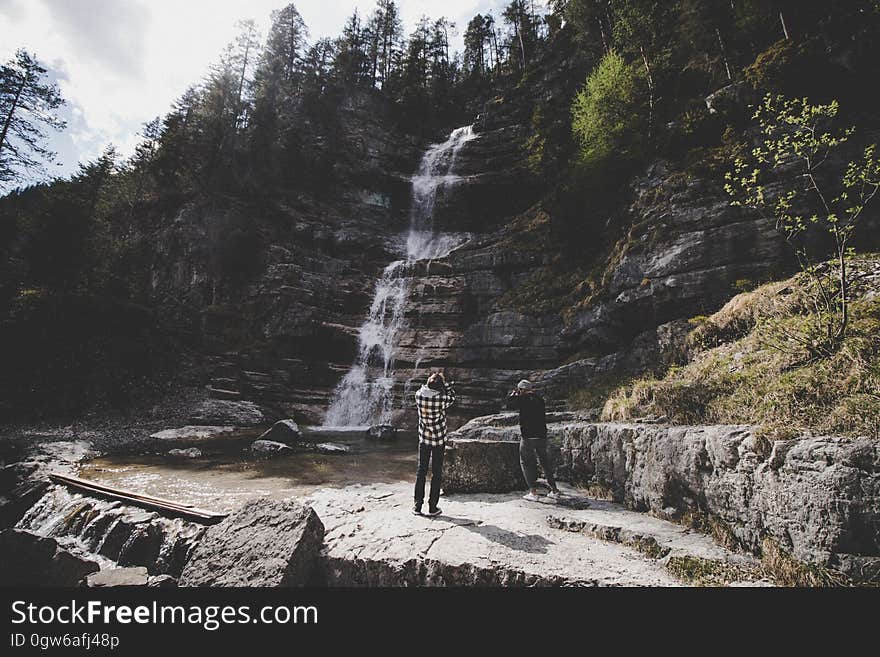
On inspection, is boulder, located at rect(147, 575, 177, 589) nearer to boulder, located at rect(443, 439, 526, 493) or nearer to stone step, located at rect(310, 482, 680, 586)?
stone step, located at rect(310, 482, 680, 586)

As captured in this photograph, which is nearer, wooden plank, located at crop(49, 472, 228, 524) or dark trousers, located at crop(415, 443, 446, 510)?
dark trousers, located at crop(415, 443, 446, 510)

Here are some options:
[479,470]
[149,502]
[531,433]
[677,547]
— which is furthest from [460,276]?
[677,547]

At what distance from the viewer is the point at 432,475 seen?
5.69m

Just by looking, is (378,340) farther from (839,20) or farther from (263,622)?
(839,20)

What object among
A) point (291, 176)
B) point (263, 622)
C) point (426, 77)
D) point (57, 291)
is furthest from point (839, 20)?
point (426, 77)

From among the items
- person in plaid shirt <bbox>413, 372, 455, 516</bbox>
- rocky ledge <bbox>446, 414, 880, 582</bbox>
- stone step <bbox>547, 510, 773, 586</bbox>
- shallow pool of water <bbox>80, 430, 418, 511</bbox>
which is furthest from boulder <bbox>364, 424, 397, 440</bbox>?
stone step <bbox>547, 510, 773, 586</bbox>

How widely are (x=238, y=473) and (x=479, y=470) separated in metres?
6.87

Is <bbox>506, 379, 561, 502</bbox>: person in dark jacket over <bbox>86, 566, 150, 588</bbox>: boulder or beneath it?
over

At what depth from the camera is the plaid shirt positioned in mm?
5773

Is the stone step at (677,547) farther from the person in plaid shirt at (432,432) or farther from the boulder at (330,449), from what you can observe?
the boulder at (330,449)

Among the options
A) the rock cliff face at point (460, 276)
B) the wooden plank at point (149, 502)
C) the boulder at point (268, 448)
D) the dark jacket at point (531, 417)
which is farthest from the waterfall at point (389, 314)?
the dark jacket at point (531, 417)

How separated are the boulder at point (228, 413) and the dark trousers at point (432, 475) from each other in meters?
16.9

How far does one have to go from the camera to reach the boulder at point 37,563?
5.87 meters

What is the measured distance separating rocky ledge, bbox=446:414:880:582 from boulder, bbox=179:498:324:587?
4755 mm
